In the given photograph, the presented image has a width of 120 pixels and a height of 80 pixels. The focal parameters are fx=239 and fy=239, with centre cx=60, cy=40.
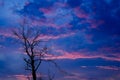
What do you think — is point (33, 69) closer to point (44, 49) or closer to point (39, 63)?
point (39, 63)

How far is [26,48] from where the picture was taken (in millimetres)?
25156

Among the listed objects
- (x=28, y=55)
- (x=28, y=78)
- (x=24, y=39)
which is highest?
(x=24, y=39)

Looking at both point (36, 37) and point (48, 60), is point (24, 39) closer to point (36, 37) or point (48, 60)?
point (36, 37)

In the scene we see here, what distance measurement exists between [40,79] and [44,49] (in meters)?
8.78

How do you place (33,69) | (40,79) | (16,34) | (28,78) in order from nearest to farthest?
(33,69) → (16,34) → (28,78) → (40,79)

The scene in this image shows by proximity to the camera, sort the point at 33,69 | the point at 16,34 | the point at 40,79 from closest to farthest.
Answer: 1. the point at 33,69
2. the point at 16,34
3. the point at 40,79

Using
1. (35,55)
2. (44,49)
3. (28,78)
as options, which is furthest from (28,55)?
(28,78)

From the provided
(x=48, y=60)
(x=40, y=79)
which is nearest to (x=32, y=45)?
(x=48, y=60)

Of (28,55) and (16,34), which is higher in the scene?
(16,34)

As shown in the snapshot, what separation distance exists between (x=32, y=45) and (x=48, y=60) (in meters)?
2.55

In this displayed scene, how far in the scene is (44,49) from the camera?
26844 mm

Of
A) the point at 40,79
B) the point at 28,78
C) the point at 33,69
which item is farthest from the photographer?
the point at 40,79

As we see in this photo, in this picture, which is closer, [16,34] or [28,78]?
[16,34]

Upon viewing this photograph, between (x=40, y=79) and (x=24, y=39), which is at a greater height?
(x=24, y=39)
